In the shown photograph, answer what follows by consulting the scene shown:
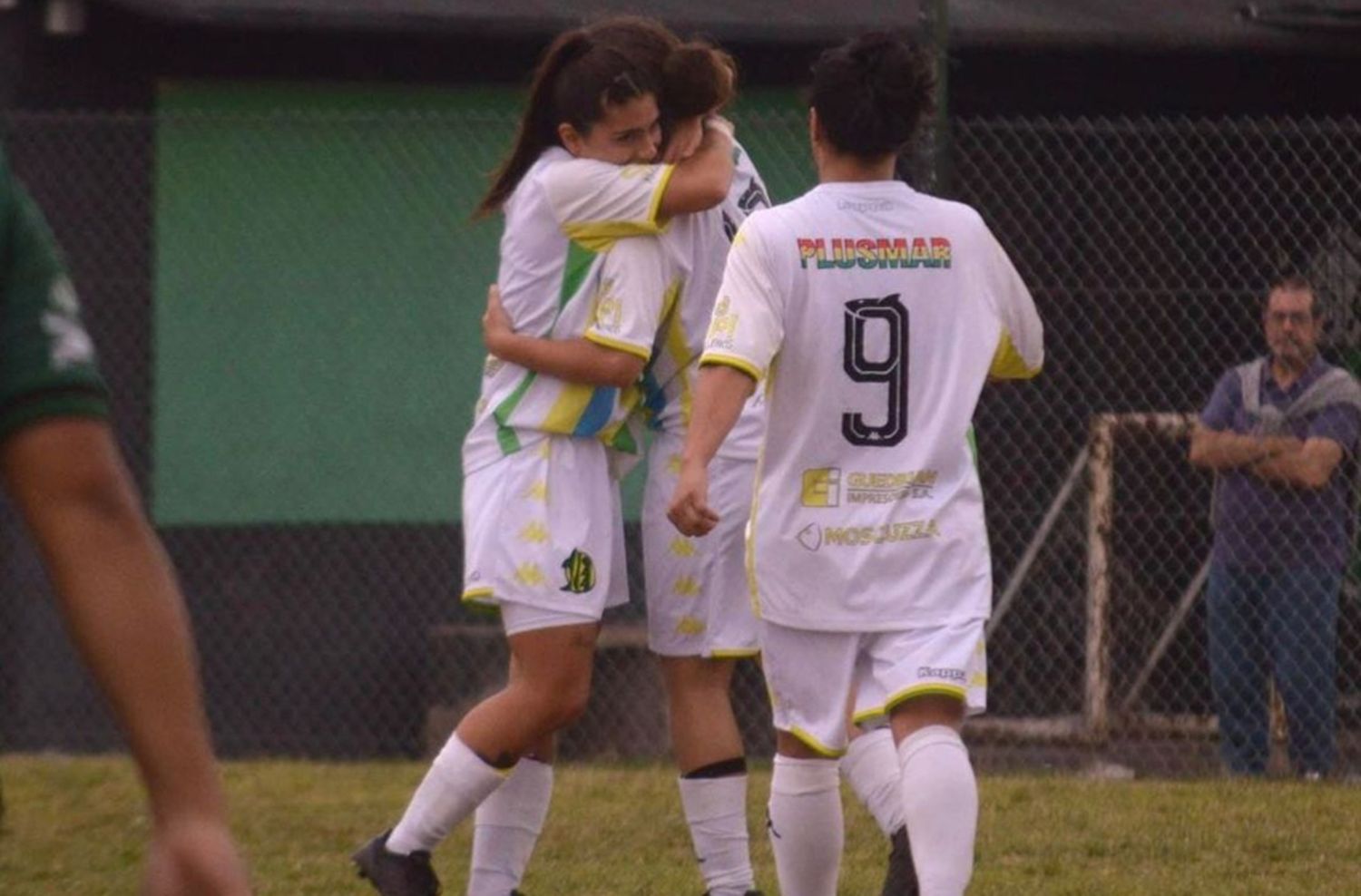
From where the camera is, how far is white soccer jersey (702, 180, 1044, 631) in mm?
4621

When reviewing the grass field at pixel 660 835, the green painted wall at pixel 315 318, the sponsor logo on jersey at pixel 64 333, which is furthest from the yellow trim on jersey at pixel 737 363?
the green painted wall at pixel 315 318

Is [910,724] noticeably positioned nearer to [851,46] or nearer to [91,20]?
[851,46]

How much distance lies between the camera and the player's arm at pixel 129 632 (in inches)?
74.5

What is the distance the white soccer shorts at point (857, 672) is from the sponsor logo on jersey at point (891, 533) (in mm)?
162

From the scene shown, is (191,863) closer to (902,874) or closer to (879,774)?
(902,874)

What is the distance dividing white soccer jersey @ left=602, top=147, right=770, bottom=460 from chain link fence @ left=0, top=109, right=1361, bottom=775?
391 cm

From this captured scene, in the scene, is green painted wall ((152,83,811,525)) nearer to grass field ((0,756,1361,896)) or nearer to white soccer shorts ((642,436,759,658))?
grass field ((0,756,1361,896))

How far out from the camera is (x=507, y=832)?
532cm

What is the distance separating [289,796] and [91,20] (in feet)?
10.9

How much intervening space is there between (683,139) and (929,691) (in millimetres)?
1311

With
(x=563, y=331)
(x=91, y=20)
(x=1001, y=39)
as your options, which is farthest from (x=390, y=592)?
(x=563, y=331)

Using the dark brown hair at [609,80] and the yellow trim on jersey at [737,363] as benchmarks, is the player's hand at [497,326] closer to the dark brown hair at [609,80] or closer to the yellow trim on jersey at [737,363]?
the dark brown hair at [609,80]

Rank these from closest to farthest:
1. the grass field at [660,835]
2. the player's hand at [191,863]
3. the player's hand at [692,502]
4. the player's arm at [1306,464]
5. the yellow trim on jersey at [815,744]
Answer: the player's hand at [191,863]
the player's hand at [692,502]
the yellow trim on jersey at [815,744]
the grass field at [660,835]
the player's arm at [1306,464]

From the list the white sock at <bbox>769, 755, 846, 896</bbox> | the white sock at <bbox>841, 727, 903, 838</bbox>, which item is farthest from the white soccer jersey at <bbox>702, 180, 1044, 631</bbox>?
the white sock at <bbox>841, 727, 903, 838</bbox>
